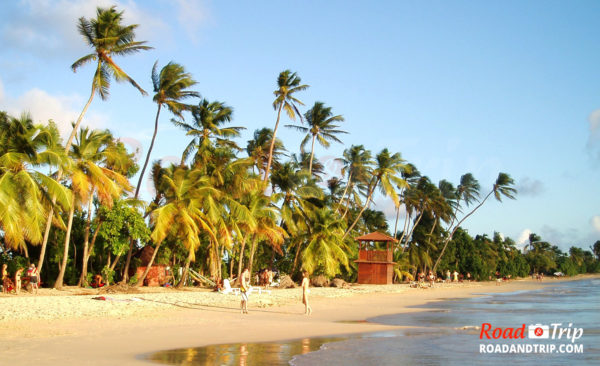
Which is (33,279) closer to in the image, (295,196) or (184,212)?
(184,212)

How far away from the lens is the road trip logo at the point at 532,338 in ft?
35.9

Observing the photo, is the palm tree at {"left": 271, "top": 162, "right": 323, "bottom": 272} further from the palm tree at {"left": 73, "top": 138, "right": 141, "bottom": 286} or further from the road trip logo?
the road trip logo

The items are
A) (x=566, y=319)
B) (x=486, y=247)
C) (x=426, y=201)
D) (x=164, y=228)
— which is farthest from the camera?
(x=486, y=247)

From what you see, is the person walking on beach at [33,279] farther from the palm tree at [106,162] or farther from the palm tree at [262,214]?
the palm tree at [262,214]

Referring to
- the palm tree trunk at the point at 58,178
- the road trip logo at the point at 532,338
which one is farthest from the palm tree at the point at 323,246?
the road trip logo at the point at 532,338

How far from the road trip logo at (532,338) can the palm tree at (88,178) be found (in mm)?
14479

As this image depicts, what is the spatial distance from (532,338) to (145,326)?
9033 millimetres

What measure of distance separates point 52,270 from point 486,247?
183 feet

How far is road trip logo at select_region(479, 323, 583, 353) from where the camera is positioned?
10930mm

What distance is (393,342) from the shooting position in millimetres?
11477

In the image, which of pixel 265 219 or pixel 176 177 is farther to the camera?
pixel 265 219

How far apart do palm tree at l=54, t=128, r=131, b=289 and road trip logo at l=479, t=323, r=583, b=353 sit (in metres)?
14.5

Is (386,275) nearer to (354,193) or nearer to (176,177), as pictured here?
(354,193)

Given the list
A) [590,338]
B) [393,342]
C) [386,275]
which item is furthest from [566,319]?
[386,275]
